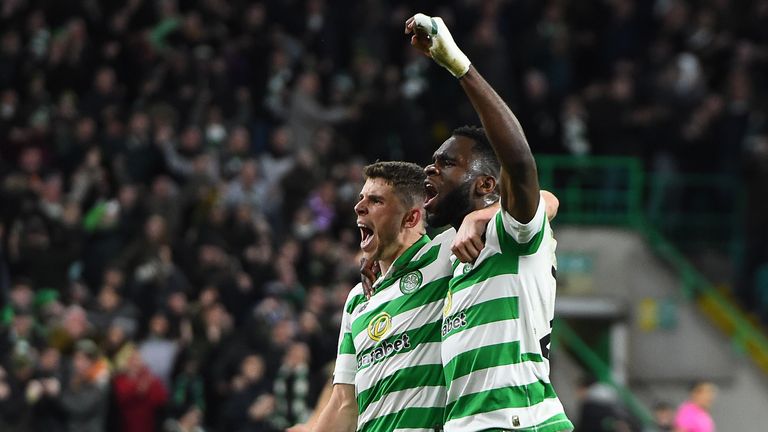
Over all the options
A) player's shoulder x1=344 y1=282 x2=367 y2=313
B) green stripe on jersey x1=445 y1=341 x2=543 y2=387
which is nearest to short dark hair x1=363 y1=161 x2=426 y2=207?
player's shoulder x1=344 y1=282 x2=367 y2=313

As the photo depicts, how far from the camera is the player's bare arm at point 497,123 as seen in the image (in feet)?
18.6

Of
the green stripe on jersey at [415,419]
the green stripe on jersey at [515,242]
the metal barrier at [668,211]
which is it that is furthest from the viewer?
the metal barrier at [668,211]

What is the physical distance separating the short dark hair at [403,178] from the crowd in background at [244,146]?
782 cm

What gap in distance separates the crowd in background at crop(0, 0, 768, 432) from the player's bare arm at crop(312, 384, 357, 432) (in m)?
7.42

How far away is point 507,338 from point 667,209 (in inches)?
602

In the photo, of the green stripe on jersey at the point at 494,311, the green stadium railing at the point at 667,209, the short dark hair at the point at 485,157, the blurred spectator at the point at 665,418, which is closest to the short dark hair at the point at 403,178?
the short dark hair at the point at 485,157

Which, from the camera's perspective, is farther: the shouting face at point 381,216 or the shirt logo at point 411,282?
the shouting face at point 381,216

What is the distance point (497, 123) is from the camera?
A: 5.68 m

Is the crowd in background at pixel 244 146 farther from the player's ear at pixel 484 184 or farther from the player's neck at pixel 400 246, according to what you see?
the player's ear at pixel 484 184

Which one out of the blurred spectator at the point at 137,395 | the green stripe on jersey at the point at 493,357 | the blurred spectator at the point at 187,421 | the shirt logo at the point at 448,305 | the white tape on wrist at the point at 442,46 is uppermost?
the white tape on wrist at the point at 442,46

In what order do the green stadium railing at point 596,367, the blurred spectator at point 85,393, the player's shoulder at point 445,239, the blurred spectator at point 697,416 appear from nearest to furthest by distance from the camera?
the player's shoulder at point 445,239 < the blurred spectator at point 85,393 < the blurred spectator at point 697,416 < the green stadium railing at point 596,367

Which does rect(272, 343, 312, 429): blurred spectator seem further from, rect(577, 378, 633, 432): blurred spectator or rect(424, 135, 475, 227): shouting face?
rect(424, 135, 475, 227): shouting face

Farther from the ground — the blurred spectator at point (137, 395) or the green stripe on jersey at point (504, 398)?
the green stripe on jersey at point (504, 398)

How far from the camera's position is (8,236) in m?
16.0
